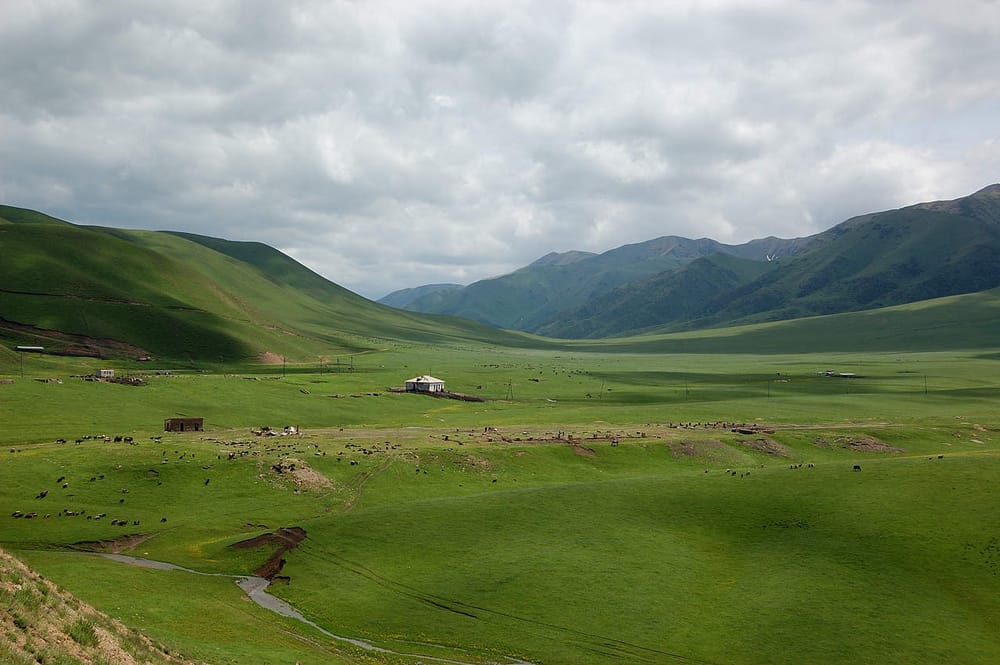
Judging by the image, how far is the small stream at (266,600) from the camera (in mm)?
50697

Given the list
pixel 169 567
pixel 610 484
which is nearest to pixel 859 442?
pixel 610 484

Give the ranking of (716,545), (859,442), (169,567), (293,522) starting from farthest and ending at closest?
(859,442)
(293,522)
(716,545)
(169,567)

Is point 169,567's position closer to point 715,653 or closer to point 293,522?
point 293,522

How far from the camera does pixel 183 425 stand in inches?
4811

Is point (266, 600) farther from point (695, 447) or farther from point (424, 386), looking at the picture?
point (424, 386)

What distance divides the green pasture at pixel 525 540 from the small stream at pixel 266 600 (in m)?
0.77

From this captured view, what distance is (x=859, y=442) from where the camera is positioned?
408 feet

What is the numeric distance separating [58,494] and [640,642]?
67539 mm

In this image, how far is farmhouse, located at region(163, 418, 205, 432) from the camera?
120625mm

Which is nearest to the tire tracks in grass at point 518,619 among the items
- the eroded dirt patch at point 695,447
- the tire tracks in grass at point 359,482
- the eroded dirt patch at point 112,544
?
the tire tracks in grass at point 359,482

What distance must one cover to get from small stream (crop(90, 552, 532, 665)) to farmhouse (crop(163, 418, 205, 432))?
2168 inches

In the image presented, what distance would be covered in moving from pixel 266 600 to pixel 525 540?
2553cm

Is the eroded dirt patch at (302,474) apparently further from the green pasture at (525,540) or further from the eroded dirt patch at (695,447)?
the eroded dirt patch at (695,447)

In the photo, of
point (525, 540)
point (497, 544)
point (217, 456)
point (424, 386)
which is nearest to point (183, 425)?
point (217, 456)
